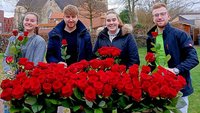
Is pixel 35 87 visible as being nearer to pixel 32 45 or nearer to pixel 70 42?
pixel 32 45

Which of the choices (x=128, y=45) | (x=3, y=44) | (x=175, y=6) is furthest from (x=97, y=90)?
(x=175, y=6)

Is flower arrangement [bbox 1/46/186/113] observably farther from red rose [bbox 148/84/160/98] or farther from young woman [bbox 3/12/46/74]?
young woman [bbox 3/12/46/74]

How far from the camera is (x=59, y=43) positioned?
368 centimetres

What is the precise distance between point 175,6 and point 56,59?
2999cm

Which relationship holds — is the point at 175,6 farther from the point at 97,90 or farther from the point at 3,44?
the point at 97,90

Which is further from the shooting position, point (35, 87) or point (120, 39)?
point (120, 39)

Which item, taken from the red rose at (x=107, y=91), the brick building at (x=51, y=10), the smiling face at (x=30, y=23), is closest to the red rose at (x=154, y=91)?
the red rose at (x=107, y=91)

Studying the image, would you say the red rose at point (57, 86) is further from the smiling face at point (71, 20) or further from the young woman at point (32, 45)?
the smiling face at point (71, 20)

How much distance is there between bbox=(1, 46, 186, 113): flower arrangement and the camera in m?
2.26

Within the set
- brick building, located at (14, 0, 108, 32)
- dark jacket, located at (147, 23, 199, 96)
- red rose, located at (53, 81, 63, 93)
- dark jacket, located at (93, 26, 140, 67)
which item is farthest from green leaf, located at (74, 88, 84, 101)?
brick building, located at (14, 0, 108, 32)

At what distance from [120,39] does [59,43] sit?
67cm

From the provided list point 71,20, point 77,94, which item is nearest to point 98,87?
point 77,94

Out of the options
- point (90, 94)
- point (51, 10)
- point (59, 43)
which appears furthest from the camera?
point (51, 10)

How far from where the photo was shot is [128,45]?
357cm
